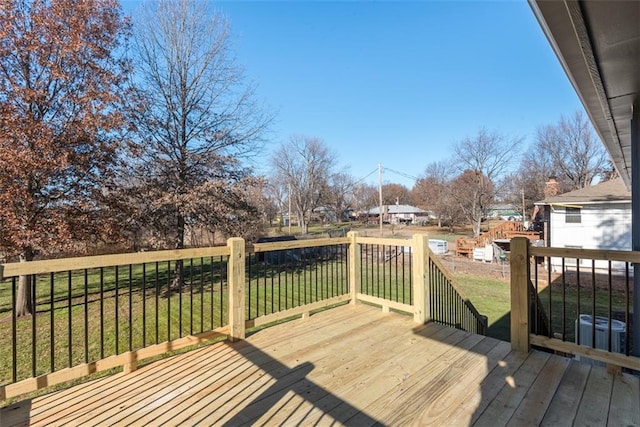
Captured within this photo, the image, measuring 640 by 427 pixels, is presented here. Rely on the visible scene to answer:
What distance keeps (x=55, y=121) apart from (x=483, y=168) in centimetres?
2429

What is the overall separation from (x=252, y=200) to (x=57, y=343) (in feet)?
18.7

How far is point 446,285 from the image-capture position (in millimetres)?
3922

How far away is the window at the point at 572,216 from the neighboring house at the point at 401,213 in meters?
32.5

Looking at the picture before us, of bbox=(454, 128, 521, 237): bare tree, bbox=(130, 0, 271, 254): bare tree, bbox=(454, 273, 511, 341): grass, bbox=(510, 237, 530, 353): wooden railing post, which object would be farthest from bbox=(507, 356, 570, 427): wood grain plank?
bbox=(454, 128, 521, 237): bare tree

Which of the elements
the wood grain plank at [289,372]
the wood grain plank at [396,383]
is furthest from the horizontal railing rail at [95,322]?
the wood grain plank at [396,383]

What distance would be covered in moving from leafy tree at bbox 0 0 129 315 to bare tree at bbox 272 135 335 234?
21.1 m

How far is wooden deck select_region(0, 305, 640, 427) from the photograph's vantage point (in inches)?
71.9

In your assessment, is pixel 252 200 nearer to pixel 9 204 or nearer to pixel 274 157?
pixel 9 204

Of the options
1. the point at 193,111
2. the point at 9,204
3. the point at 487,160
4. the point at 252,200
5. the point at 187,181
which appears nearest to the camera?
the point at 9,204

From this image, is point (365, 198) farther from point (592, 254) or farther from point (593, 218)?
point (592, 254)

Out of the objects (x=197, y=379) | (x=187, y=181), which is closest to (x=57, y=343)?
(x=197, y=379)

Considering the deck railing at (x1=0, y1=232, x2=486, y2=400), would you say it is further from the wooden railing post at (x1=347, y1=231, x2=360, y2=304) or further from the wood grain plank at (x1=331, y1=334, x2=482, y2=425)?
the wood grain plank at (x1=331, y1=334, x2=482, y2=425)

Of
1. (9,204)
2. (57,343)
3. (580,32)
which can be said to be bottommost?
(57,343)

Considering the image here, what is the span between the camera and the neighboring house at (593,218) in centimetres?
1109
